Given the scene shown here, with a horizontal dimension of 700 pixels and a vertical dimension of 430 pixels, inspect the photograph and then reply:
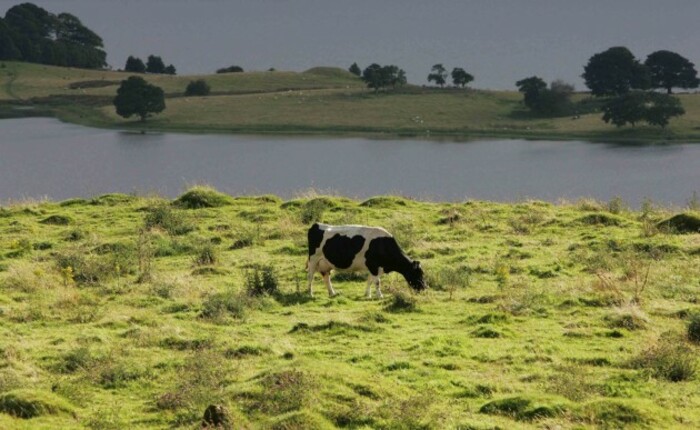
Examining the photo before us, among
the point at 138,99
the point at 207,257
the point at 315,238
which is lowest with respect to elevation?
the point at 207,257

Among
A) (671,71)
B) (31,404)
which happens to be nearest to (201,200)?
(31,404)

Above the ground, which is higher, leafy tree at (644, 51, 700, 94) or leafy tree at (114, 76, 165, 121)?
leafy tree at (644, 51, 700, 94)

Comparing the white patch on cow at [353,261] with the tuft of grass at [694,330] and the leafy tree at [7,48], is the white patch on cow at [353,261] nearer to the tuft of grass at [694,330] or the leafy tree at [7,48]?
the tuft of grass at [694,330]

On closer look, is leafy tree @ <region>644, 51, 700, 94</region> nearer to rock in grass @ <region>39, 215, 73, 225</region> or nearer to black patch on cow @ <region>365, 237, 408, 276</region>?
rock in grass @ <region>39, 215, 73, 225</region>

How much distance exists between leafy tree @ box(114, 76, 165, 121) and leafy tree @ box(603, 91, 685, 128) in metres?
70.4

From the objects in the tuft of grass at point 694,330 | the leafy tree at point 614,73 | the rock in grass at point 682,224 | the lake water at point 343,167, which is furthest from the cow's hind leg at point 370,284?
the leafy tree at point 614,73

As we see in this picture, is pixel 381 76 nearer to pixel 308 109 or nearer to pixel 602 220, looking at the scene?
pixel 308 109

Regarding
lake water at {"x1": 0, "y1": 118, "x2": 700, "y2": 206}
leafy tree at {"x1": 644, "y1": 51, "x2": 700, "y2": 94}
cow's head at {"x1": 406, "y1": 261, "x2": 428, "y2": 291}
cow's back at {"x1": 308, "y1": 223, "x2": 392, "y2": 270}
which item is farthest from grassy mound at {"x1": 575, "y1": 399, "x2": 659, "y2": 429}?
leafy tree at {"x1": 644, "y1": 51, "x2": 700, "y2": 94}

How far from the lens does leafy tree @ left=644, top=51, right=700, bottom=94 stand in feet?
517

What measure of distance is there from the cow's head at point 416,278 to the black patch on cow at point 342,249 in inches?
51.4

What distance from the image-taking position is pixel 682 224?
93.7ft

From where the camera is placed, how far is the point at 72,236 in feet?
93.8

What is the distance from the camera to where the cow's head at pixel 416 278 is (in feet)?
65.4

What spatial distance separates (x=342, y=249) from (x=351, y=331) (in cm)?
418
